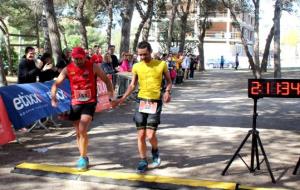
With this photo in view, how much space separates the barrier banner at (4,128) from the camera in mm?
8734

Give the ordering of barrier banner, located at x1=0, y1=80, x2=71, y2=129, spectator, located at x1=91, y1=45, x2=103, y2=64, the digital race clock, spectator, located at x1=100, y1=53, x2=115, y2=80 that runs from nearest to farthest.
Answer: the digital race clock
barrier banner, located at x1=0, y1=80, x2=71, y2=129
spectator, located at x1=91, y1=45, x2=103, y2=64
spectator, located at x1=100, y1=53, x2=115, y2=80

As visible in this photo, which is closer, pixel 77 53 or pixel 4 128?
pixel 77 53

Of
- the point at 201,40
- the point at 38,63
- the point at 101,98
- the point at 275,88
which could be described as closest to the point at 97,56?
the point at 101,98

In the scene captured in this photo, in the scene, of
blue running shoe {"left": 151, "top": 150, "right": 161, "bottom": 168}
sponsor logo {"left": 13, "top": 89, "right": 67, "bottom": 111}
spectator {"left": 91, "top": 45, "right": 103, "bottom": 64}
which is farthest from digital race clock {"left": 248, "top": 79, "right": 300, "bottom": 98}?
spectator {"left": 91, "top": 45, "right": 103, "bottom": 64}

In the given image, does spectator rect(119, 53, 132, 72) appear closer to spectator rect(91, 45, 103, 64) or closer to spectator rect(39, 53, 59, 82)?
spectator rect(91, 45, 103, 64)

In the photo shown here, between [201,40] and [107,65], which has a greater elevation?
[201,40]

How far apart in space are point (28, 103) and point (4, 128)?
1.03 meters

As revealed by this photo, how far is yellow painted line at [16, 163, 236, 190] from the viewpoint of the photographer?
6617mm

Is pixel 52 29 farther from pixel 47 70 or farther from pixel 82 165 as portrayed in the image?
pixel 82 165

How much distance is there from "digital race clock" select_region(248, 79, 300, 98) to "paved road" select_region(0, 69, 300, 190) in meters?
1.20

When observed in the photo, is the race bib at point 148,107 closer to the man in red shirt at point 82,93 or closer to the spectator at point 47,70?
the man in red shirt at point 82,93

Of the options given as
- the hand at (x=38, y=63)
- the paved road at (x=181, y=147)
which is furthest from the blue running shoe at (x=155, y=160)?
the hand at (x=38, y=63)

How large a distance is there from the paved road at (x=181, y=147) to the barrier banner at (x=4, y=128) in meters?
0.19

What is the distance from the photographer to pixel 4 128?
28.9 feet
